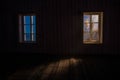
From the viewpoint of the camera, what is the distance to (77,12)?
6277 millimetres

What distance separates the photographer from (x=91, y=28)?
258 inches

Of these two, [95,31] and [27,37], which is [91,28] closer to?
[95,31]

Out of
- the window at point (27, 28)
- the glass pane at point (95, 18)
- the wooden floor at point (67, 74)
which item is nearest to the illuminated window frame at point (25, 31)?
the window at point (27, 28)

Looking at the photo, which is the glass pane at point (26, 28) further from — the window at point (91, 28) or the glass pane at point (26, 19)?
the window at point (91, 28)

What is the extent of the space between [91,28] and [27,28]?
2.53m

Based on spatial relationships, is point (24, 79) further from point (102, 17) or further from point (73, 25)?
point (102, 17)

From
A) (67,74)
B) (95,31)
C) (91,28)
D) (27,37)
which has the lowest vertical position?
(67,74)

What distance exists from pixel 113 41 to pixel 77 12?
1692mm

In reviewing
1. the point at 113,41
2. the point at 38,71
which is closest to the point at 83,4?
the point at 113,41

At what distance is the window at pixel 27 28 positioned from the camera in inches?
265

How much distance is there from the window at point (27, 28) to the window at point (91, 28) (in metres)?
2.00

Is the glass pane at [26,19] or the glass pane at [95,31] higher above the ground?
the glass pane at [26,19]

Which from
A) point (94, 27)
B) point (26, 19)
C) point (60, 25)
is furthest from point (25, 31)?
point (94, 27)

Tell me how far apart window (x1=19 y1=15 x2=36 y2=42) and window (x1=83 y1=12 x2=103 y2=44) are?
2.00 metres
